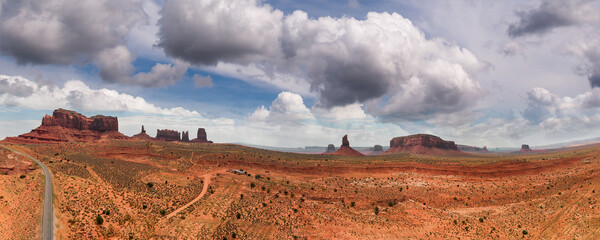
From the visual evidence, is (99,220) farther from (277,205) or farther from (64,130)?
(64,130)

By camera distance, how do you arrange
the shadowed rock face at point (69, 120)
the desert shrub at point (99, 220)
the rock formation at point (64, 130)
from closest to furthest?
the desert shrub at point (99, 220), the rock formation at point (64, 130), the shadowed rock face at point (69, 120)

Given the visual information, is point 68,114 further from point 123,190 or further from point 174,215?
point 174,215

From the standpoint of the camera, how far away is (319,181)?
8362 centimetres

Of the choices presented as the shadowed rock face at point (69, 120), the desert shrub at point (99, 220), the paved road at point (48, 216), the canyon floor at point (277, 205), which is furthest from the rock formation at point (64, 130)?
the desert shrub at point (99, 220)

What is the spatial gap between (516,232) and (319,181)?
47427mm

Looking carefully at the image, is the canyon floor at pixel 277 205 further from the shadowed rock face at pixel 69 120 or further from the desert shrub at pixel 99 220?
the shadowed rock face at pixel 69 120

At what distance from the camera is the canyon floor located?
4338cm

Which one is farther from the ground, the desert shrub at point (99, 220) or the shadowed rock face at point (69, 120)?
the shadowed rock face at point (69, 120)

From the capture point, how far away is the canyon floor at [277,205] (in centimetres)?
4338

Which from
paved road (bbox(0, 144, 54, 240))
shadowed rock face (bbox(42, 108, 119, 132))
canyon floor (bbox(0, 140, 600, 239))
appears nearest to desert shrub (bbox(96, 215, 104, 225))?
canyon floor (bbox(0, 140, 600, 239))

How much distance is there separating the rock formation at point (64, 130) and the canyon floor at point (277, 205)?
123 metres

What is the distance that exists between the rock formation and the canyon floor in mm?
123197

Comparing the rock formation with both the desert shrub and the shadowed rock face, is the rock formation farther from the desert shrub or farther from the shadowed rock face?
the desert shrub

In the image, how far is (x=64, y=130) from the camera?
176 meters
